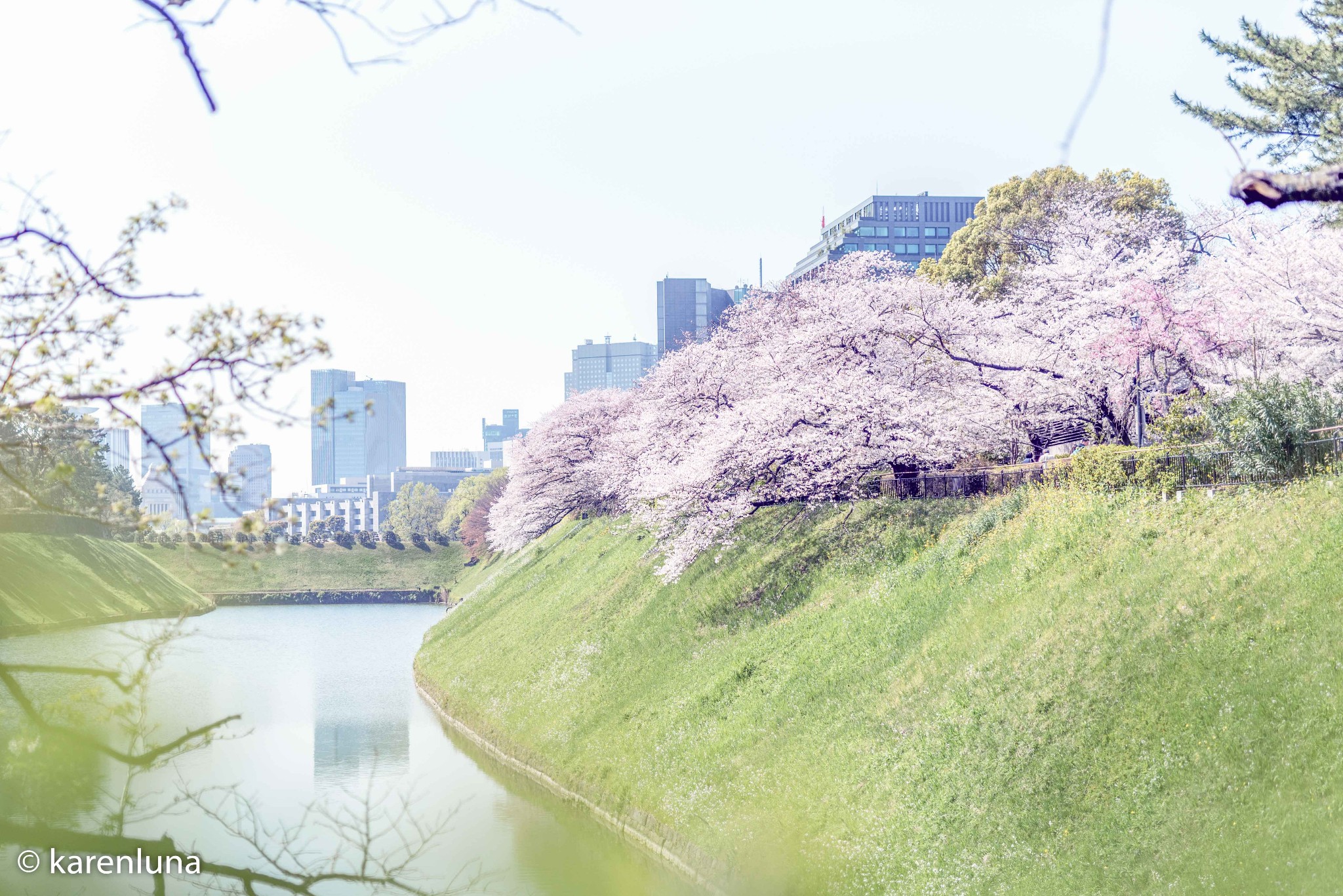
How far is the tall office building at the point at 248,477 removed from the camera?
14.8 feet

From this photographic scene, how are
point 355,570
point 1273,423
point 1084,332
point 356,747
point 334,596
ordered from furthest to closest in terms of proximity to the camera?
point 355,570 → point 334,596 → point 1084,332 → point 356,747 → point 1273,423

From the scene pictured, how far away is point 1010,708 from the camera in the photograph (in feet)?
48.3

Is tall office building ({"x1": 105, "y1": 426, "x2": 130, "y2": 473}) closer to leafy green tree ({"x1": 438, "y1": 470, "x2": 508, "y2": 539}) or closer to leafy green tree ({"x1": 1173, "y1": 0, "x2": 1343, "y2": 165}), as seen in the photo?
leafy green tree ({"x1": 1173, "y1": 0, "x2": 1343, "y2": 165})

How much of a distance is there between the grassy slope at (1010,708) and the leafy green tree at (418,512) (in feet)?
378

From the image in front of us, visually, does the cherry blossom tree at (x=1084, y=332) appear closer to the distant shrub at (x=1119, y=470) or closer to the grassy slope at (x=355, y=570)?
the distant shrub at (x=1119, y=470)

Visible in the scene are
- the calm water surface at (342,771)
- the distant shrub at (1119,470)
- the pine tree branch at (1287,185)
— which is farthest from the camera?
the distant shrub at (1119,470)

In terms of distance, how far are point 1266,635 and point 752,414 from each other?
54.3 feet

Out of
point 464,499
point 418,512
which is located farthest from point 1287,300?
point 418,512

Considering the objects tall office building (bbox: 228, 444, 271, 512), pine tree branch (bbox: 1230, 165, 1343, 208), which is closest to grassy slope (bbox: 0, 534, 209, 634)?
tall office building (bbox: 228, 444, 271, 512)

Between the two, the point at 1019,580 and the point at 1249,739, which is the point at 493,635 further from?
the point at 1249,739

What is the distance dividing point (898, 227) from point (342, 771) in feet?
386

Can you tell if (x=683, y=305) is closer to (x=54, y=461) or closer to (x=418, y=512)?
(x=418, y=512)

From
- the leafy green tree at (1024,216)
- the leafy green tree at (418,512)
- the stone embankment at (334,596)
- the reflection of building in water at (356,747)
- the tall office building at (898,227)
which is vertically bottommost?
the stone embankment at (334,596)

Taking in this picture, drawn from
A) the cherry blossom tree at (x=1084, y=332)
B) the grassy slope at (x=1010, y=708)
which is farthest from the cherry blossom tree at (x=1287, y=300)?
the grassy slope at (x=1010, y=708)
